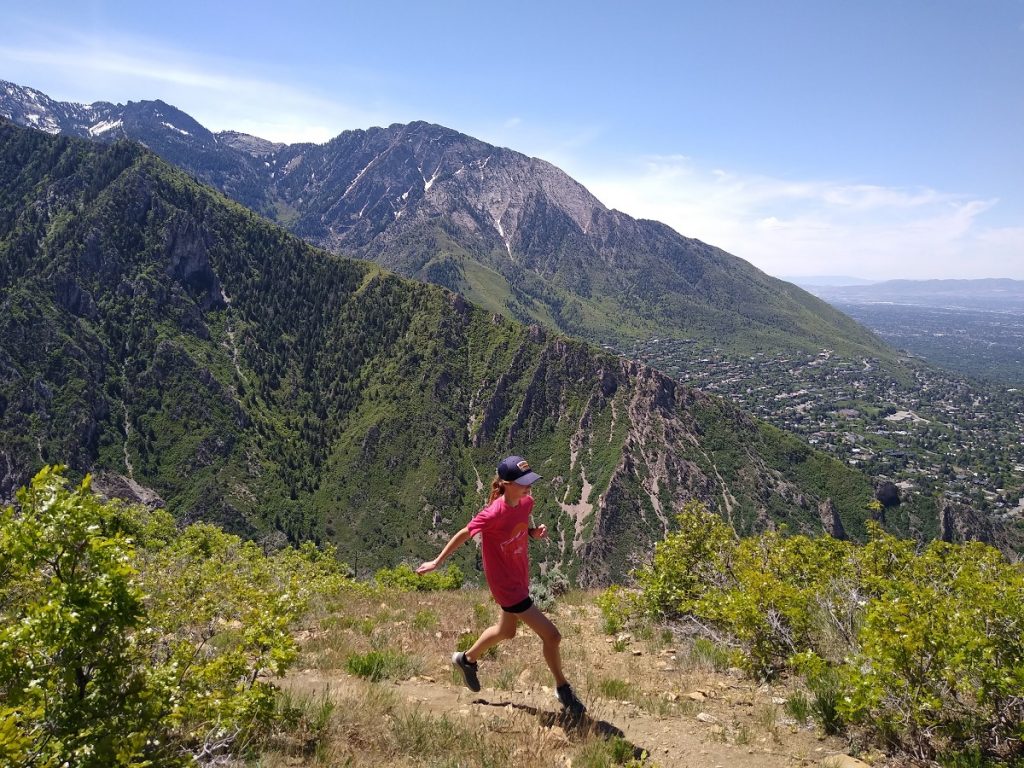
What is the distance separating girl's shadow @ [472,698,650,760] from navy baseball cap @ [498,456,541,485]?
2.92m

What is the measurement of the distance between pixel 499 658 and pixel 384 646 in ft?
6.83

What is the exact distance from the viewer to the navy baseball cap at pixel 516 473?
23.6 ft

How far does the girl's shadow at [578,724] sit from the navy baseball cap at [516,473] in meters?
2.92

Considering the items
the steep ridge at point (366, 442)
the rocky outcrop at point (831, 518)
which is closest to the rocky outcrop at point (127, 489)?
the steep ridge at point (366, 442)

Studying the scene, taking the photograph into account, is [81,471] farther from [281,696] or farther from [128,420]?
[281,696]

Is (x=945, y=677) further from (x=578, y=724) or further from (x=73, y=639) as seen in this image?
(x=73, y=639)

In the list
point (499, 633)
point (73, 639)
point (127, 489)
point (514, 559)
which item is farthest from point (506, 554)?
point (127, 489)

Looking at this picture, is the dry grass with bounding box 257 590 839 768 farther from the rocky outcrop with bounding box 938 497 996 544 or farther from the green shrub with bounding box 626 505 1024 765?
the rocky outcrop with bounding box 938 497 996 544

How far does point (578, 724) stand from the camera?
670 centimetres

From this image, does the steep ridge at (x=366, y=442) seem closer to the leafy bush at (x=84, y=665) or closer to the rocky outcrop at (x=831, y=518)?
the rocky outcrop at (x=831, y=518)

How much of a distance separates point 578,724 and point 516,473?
313 centimetres

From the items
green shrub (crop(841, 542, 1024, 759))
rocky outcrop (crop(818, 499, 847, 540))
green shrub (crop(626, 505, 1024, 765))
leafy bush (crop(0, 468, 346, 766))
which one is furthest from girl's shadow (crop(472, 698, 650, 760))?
rocky outcrop (crop(818, 499, 847, 540))

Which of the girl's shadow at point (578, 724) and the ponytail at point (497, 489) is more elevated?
the ponytail at point (497, 489)

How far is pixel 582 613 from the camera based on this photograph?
13.4 meters
